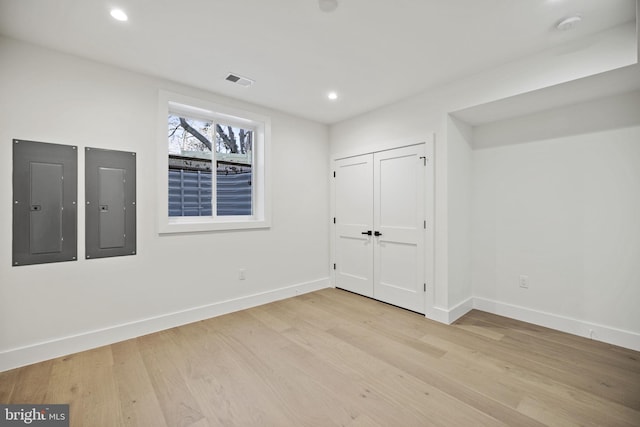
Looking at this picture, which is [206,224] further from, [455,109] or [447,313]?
[455,109]

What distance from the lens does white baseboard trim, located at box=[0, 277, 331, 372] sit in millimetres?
2250

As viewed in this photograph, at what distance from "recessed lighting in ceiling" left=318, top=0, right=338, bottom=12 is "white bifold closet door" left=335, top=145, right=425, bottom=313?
6.23 ft

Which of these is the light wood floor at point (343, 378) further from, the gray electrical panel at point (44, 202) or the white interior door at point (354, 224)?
the white interior door at point (354, 224)

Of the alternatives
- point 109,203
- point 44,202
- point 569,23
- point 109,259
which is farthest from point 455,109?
point 44,202

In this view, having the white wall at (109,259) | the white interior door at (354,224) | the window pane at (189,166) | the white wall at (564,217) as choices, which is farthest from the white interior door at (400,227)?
the window pane at (189,166)

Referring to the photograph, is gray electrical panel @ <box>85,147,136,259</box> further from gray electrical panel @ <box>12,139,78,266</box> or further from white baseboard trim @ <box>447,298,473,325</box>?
white baseboard trim @ <box>447,298,473,325</box>

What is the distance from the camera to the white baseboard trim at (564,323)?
2.52 metres

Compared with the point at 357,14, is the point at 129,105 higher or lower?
lower

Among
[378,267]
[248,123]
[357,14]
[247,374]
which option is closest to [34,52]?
[248,123]

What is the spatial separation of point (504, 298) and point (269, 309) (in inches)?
112

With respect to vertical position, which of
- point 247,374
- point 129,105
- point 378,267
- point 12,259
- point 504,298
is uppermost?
point 129,105

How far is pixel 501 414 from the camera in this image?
1.72 meters

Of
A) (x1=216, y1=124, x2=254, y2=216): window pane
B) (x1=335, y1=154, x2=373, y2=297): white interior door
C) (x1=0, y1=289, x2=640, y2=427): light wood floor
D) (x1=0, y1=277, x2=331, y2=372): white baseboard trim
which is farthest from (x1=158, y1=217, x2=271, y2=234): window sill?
(x1=335, y1=154, x2=373, y2=297): white interior door

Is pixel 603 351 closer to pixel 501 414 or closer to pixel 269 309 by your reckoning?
pixel 501 414
